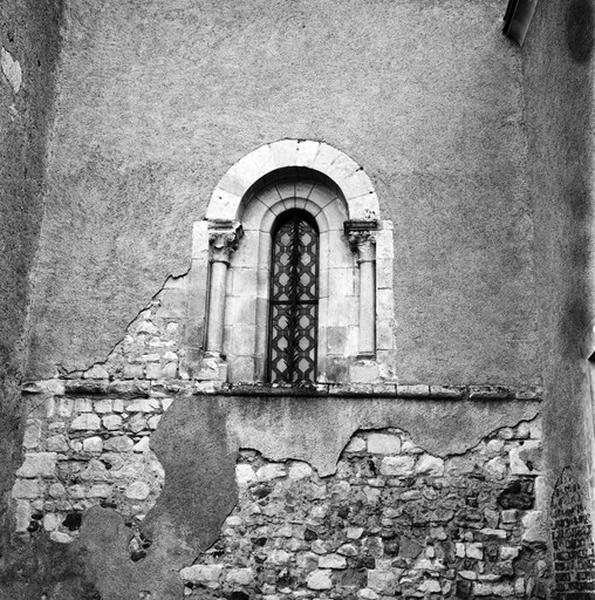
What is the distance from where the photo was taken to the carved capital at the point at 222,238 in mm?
7031

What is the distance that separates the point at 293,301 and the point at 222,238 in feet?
2.65

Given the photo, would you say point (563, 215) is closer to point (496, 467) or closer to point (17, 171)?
point (496, 467)

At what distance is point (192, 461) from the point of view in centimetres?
644

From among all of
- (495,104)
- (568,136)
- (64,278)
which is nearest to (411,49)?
(495,104)

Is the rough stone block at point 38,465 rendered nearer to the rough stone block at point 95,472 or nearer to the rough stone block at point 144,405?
the rough stone block at point 95,472

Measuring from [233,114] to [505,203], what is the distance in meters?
2.48

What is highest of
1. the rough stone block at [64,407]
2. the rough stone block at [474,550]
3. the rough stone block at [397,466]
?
the rough stone block at [64,407]

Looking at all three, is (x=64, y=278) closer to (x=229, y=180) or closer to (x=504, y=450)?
(x=229, y=180)

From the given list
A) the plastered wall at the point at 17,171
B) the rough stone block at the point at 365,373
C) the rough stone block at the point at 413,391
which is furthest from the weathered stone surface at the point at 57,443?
the rough stone block at the point at 413,391

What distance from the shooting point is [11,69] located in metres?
6.71

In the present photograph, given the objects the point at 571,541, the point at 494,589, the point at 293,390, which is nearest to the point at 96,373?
the point at 293,390

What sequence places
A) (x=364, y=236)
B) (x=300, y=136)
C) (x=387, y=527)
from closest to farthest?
(x=387, y=527)
(x=364, y=236)
(x=300, y=136)

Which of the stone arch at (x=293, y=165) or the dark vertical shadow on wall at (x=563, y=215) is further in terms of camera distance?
the stone arch at (x=293, y=165)

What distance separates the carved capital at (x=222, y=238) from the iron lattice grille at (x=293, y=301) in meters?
0.44
